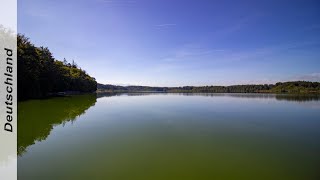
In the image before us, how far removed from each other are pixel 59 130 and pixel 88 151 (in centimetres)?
475

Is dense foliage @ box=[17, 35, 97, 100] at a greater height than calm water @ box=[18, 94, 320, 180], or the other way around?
dense foliage @ box=[17, 35, 97, 100]

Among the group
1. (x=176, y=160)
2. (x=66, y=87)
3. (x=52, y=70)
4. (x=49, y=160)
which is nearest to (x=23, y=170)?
(x=49, y=160)

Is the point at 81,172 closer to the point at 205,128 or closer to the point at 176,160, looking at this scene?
the point at 176,160

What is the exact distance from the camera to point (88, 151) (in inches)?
314

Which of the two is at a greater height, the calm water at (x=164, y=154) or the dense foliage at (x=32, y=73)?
the dense foliage at (x=32, y=73)

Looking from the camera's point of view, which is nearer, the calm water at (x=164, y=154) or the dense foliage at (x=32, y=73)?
the calm water at (x=164, y=154)

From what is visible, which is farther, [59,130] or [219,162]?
[59,130]

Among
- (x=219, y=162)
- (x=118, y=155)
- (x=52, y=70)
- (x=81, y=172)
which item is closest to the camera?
(x=81, y=172)

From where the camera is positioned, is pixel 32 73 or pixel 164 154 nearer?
pixel 164 154

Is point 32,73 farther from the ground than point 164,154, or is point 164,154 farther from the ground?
point 32,73

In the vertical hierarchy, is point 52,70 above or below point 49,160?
above

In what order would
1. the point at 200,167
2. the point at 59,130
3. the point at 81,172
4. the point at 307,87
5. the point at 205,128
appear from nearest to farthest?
the point at 81,172
the point at 200,167
the point at 59,130
the point at 205,128
the point at 307,87

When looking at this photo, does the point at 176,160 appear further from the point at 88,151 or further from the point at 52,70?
the point at 52,70

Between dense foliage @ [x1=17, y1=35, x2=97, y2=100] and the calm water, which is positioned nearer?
the calm water
